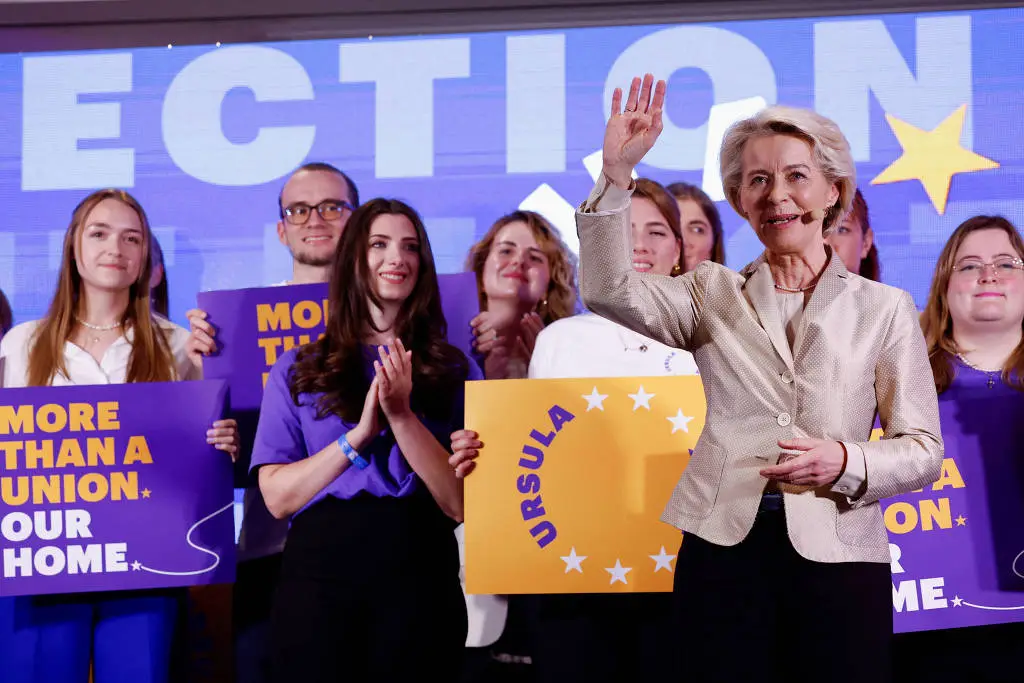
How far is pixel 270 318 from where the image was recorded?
3680mm

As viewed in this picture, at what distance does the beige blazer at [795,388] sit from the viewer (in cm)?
195

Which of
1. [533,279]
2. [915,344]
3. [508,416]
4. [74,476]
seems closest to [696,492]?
[915,344]

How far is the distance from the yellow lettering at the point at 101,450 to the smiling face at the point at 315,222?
39.2 inches

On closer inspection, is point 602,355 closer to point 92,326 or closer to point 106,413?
point 106,413

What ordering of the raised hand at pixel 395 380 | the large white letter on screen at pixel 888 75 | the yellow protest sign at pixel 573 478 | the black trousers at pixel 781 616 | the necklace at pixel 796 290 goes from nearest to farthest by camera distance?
the black trousers at pixel 781 616 → the necklace at pixel 796 290 → the raised hand at pixel 395 380 → the yellow protest sign at pixel 573 478 → the large white letter on screen at pixel 888 75

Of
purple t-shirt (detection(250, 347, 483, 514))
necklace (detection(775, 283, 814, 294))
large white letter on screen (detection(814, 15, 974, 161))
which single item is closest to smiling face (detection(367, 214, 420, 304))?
purple t-shirt (detection(250, 347, 483, 514))

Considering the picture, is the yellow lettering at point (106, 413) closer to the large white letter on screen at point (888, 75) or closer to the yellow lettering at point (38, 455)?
the yellow lettering at point (38, 455)

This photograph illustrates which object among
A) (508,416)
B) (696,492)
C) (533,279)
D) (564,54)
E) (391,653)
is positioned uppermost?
(564,54)

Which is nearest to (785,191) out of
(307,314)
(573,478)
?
(573,478)

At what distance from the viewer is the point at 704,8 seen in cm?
436

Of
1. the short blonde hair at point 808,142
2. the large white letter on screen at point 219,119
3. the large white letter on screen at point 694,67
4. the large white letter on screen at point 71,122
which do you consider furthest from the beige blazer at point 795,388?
the large white letter on screen at point 71,122

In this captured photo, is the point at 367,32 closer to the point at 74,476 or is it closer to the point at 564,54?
the point at 564,54

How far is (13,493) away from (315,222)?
1407 mm

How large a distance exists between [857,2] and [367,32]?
2.03 m
